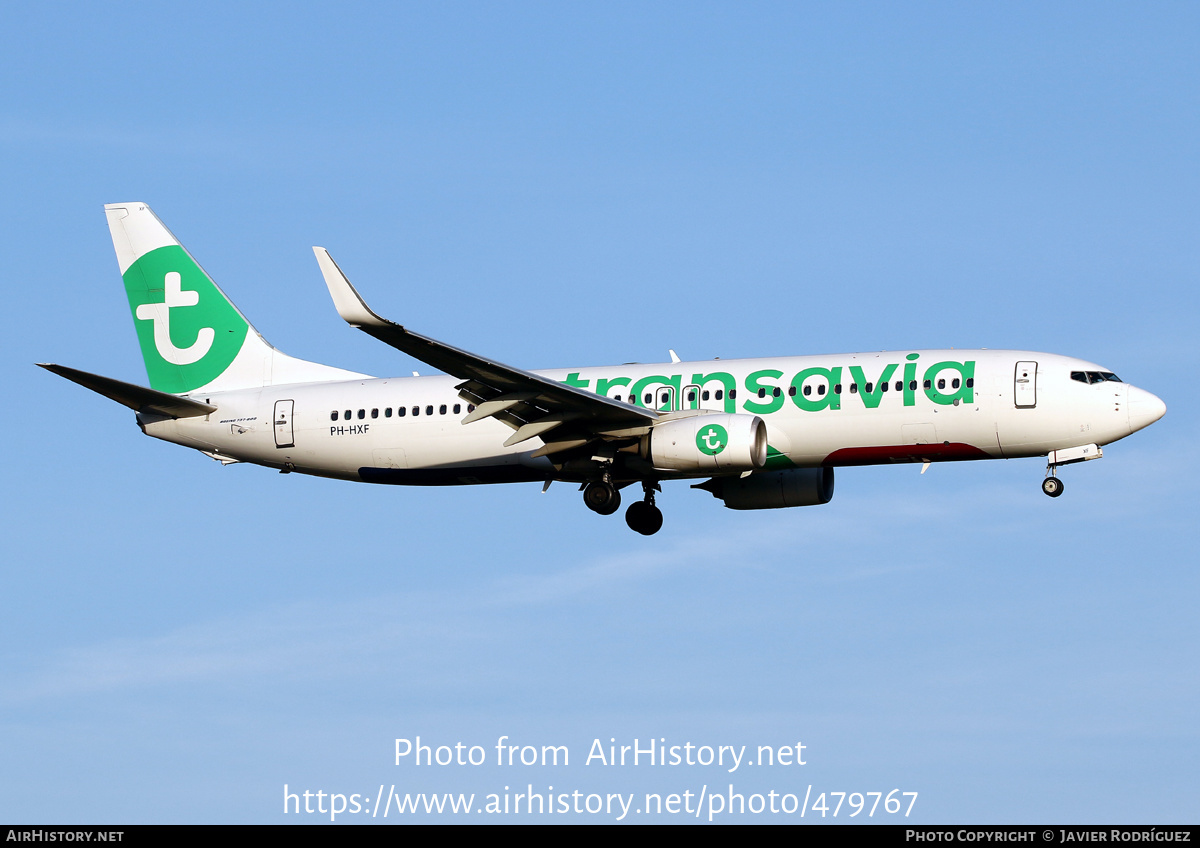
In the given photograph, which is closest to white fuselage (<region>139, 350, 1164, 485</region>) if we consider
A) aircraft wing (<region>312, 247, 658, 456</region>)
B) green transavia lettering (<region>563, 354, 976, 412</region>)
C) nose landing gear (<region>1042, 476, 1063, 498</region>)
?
green transavia lettering (<region>563, 354, 976, 412</region>)

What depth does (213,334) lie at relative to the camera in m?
49.6

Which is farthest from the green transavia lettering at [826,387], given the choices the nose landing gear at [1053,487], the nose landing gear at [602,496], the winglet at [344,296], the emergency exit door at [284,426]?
the winglet at [344,296]

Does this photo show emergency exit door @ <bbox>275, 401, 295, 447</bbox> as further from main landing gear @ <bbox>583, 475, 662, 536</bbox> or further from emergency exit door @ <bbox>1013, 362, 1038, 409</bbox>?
emergency exit door @ <bbox>1013, 362, 1038, 409</bbox>

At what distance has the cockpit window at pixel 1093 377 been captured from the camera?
42.1m

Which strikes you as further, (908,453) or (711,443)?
(908,453)

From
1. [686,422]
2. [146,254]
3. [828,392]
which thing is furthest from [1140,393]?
[146,254]

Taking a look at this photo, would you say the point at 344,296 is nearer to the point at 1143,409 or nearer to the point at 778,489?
the point at 778,489

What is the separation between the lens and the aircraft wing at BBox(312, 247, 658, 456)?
37.8 m

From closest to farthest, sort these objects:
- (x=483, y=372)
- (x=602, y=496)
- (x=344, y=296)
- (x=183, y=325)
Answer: (x=344, y=296) < (x=483, y=372) < (x=602, y=496) < (x=183, y=325)

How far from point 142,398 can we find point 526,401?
11740mm

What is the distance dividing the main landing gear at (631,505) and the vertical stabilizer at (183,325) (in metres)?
8.46

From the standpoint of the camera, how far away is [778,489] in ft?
153

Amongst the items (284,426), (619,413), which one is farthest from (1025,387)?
(284,426)

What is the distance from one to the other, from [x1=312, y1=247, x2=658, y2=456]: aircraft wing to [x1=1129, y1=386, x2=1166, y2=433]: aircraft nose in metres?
11.9
